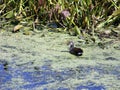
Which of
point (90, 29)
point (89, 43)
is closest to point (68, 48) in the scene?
point (89, 43)

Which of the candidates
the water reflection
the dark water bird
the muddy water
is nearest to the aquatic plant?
the muddy water

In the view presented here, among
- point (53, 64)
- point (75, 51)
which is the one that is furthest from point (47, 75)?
point (75, 51)

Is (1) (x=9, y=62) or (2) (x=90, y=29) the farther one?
(2) (x=90, y=29)

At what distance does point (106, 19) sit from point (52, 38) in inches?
18.2

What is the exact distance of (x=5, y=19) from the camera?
3635mm

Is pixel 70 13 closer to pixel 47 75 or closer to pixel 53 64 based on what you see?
pixel 53 64

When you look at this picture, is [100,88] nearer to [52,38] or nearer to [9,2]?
[52,38]

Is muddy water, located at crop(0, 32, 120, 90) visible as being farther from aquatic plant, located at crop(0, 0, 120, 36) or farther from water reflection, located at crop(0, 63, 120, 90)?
aquatic plant, located at crop(0, 0, 120, 36)

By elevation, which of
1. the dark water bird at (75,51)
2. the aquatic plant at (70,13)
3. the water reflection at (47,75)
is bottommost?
the water reflection at (47,75)

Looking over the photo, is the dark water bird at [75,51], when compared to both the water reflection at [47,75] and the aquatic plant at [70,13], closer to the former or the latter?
the water reflection at [47,75]

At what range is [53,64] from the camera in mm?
2682

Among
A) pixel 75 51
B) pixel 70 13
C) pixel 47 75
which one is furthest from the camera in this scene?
pixel 70 13

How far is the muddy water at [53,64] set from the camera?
2.39 m

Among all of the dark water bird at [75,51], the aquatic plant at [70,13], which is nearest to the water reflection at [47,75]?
the dark water bird at [75,51]
